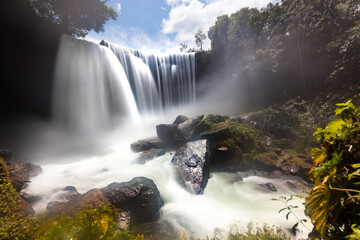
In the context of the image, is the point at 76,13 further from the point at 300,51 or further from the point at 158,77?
the point at 300,51

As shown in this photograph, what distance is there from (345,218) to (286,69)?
2127cm

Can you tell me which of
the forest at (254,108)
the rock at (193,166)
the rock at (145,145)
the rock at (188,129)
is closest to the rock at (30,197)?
the forest at (254,108)

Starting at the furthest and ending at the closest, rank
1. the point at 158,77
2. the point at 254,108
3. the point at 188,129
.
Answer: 1. the point at 158,77
2. the point at 254,108
3. the point at 188,129

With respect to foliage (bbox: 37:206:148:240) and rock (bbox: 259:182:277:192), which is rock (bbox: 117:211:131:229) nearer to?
foliage (bbox: 37:206:148:240)

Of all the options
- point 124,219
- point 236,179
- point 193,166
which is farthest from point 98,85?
point 236,179

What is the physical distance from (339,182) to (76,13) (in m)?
23.5

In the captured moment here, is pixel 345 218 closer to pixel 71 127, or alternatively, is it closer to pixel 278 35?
pixel 71 127

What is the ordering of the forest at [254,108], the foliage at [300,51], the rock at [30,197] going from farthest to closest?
1. the foliage at [300,51]
2. the rock at [30,197]
3. the forest at [254,108]

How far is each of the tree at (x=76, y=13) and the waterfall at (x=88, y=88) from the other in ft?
9.60

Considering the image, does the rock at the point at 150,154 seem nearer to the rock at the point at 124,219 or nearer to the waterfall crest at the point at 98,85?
the rock at the point at 124,219

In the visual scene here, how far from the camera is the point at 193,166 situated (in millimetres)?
6523

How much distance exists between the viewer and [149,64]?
21.4 m

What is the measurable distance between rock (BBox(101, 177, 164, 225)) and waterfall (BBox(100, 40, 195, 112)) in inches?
606

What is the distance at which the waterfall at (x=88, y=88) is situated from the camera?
14.8 m
